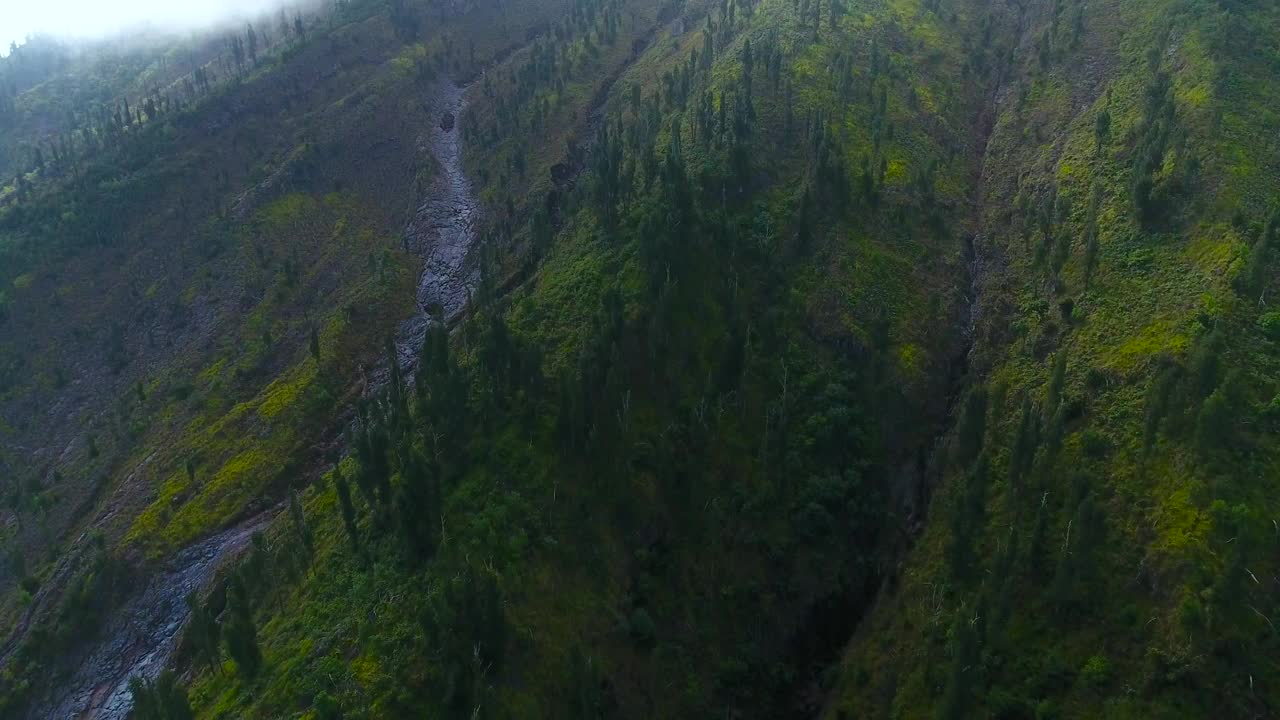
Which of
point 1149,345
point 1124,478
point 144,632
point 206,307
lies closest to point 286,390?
point 206,307

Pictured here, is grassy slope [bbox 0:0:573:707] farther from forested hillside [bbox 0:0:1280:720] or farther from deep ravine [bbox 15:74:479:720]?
deep ravine [bbox 15:74:479:720]

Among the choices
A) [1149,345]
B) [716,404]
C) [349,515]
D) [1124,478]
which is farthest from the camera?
[716,404]

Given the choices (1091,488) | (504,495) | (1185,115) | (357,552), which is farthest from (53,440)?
(1185,115)

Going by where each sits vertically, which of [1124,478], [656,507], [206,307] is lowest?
[206,307]

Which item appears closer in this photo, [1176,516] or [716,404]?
[1176,516]

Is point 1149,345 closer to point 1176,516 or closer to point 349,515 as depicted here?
point 1176,516

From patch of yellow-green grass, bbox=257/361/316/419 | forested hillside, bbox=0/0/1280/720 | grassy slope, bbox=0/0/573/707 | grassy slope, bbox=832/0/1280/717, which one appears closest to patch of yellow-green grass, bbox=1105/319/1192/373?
grassy slope, bbox=832/0/1280/717

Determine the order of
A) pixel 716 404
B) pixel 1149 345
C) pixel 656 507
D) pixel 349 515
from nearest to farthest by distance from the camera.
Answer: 1. pixel 1149 345
2. pixel 349 515
3. pixel 656 507
4. pixel 716 404
